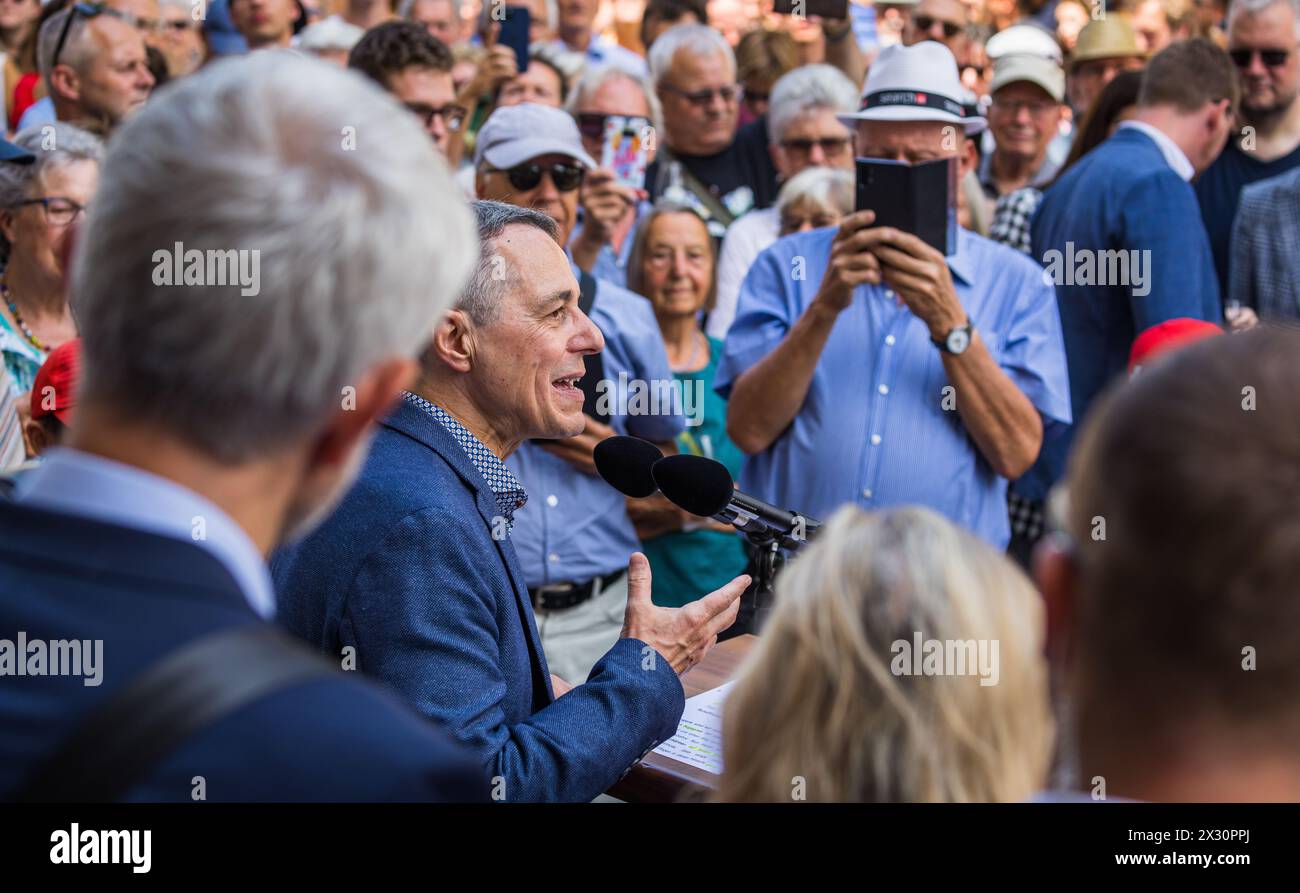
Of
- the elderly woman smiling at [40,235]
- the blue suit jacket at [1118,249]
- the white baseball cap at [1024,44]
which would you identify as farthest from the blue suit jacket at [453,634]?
the white baseball cap at [1024,44]

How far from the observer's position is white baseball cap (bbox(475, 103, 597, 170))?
404 cm

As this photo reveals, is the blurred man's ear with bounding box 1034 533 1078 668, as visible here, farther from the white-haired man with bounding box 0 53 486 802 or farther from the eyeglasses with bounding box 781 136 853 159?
the eyeglasses with bounding box 781 136 853 159

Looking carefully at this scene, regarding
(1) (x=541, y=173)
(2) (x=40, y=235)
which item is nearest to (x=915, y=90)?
(1) (x=541, y=173)

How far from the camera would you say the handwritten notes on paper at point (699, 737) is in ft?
7.51

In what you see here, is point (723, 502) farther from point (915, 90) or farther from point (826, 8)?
point (826, 8)

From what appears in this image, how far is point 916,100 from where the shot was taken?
3.67 m

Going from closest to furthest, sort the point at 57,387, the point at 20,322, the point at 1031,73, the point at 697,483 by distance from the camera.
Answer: the point at 697,483 < the point at 57,387 < the point at 20,322 < the point at 1031,73

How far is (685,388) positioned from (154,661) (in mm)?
3385

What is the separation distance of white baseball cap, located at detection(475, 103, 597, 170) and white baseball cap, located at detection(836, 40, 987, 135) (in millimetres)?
883

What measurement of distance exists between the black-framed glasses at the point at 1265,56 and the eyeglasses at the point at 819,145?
1531 mm
